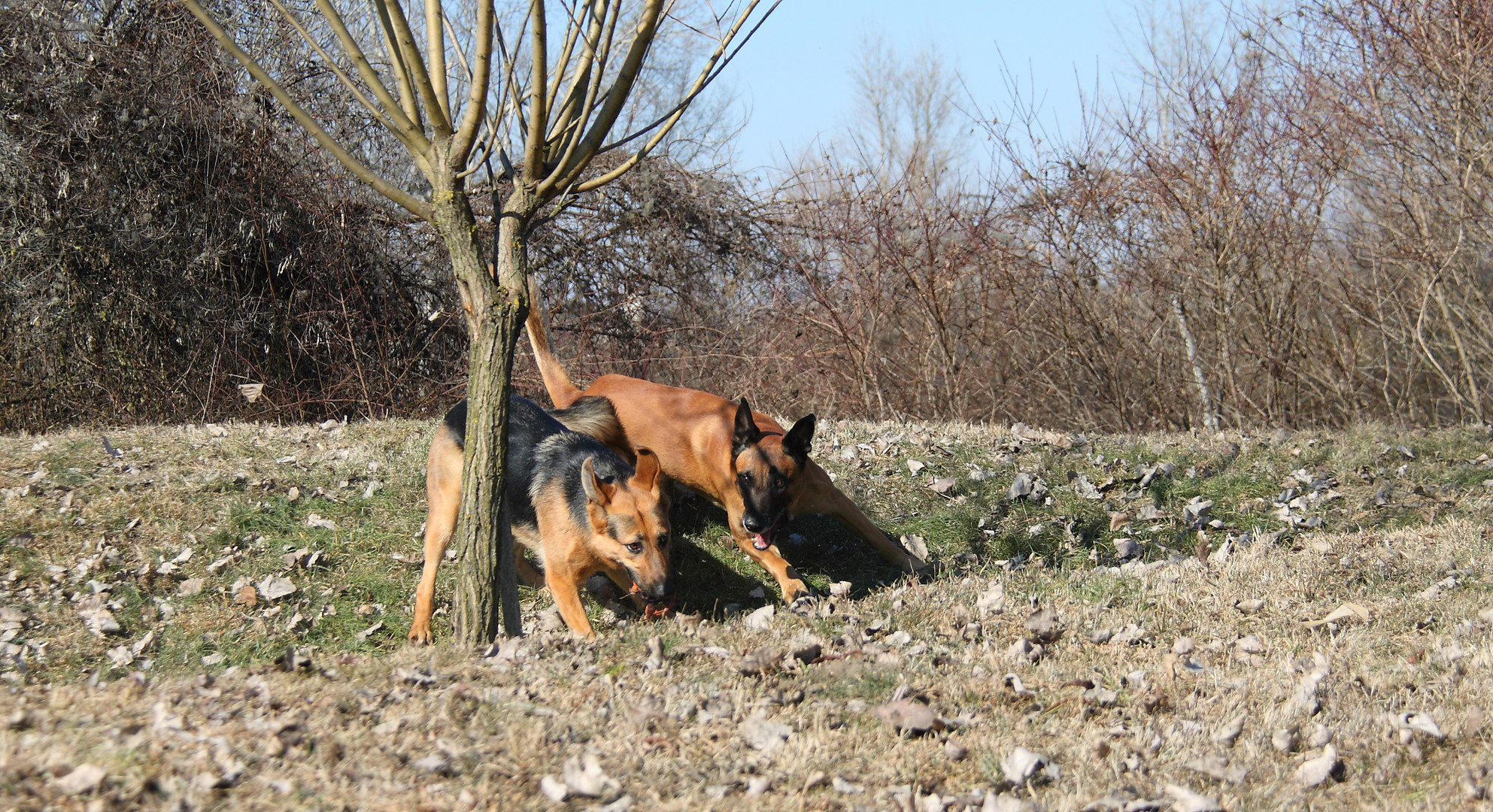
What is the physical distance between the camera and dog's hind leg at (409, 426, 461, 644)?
6.07 metres

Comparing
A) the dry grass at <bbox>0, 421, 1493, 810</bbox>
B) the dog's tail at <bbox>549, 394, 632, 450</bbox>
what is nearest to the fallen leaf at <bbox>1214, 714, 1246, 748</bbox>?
the dry grass at <bbox>0, 421, 1493, 810</bbox>

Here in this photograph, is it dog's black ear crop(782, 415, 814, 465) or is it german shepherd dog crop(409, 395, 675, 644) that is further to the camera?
dog's black ear crop(782, 415, 814, 465)

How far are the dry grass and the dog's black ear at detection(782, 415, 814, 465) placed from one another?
0.83 meters

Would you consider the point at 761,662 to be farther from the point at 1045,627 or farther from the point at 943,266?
the point at 943,266

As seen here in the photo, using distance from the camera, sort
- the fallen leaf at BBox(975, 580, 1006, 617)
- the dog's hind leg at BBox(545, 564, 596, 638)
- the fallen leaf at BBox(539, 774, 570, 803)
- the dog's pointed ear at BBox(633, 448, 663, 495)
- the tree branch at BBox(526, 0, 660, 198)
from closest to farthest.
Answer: the fallen leaf at BBox(539, 774, 570, 803), the tree branch at BBox(526, 0, 660, 198), the fallen leaf at BBox(975, 580, 1006, 617), the dog's hind leg at BBox(545, 564, 596, 638), the dog's pointed ear at BBox(633, 448, 663, 495)

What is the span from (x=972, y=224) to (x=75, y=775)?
1200cm

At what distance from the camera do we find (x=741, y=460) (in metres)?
6.83

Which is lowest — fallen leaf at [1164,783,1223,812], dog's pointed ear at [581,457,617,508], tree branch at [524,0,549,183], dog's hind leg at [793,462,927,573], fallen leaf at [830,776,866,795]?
fallen leaf at [1164,783,1223,812]

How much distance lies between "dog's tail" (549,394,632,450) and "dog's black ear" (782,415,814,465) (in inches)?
53.2

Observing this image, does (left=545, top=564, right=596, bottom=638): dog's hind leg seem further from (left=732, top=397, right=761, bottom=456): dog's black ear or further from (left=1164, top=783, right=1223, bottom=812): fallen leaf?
(left=1164, top=783, right=1223, bottom=812): fallen leaf

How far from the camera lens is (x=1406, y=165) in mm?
12078

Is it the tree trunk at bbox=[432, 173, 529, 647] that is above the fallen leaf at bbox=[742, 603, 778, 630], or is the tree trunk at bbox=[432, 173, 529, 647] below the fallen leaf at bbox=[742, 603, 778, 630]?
above

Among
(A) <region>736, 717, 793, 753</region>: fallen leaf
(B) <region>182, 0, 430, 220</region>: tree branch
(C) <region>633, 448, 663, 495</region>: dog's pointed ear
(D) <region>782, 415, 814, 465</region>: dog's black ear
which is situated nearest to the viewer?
(A) <region>736, 717, 793, 753</region>: fallen leaf

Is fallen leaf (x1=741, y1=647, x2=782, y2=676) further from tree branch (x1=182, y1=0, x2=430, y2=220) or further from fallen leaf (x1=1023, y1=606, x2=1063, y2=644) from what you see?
tree branch (x1=182, y1=0, x2=430, y2=220)
